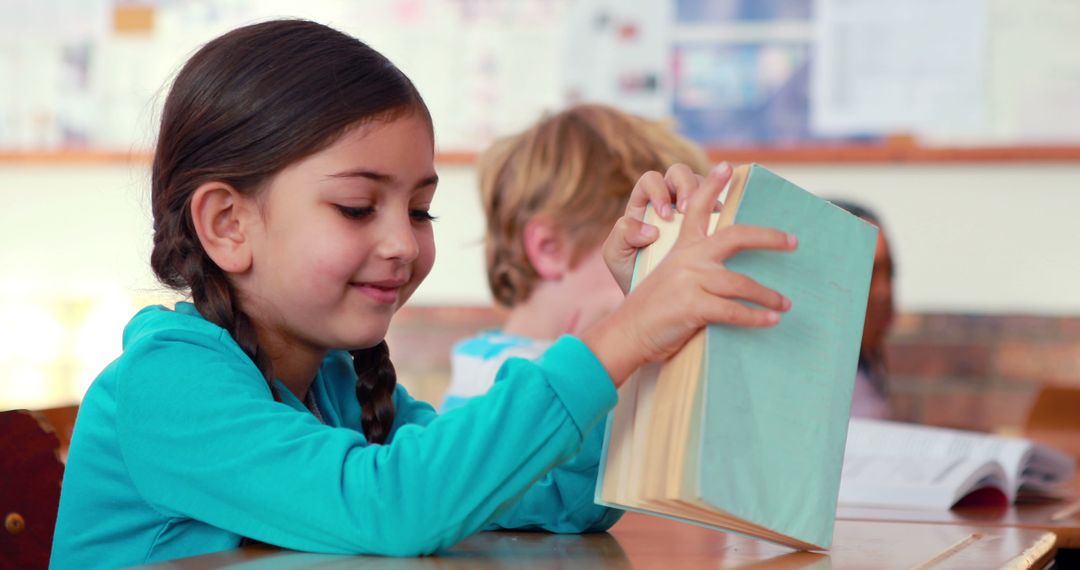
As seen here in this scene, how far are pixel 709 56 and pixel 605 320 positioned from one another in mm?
1974

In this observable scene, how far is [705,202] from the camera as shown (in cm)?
70

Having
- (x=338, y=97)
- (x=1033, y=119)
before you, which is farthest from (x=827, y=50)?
(x=338, y=97)

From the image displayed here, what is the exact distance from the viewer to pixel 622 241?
80 cm

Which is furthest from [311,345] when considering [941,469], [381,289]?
[941,469]

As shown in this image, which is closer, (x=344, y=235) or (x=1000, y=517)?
(x=344, y=235)

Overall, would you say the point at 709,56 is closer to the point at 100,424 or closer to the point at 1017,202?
the point at 1017,202

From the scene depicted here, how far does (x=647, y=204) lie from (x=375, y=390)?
329mm

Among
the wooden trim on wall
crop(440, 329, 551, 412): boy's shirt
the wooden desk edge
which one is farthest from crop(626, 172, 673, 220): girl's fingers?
the wooden trim on wall

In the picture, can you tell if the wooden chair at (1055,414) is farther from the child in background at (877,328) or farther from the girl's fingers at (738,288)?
the girl's fingers at (738,288)

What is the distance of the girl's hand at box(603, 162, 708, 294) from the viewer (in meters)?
0.75

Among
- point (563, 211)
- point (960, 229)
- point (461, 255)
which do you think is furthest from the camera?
point (461, 255)

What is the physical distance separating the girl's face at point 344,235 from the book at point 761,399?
20 centimetres

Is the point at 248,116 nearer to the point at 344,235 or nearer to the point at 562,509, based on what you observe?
the point at 344,235

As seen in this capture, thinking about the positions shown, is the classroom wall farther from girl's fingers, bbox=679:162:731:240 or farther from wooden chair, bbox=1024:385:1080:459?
girl's fingers, bbox=679:162:731:240
